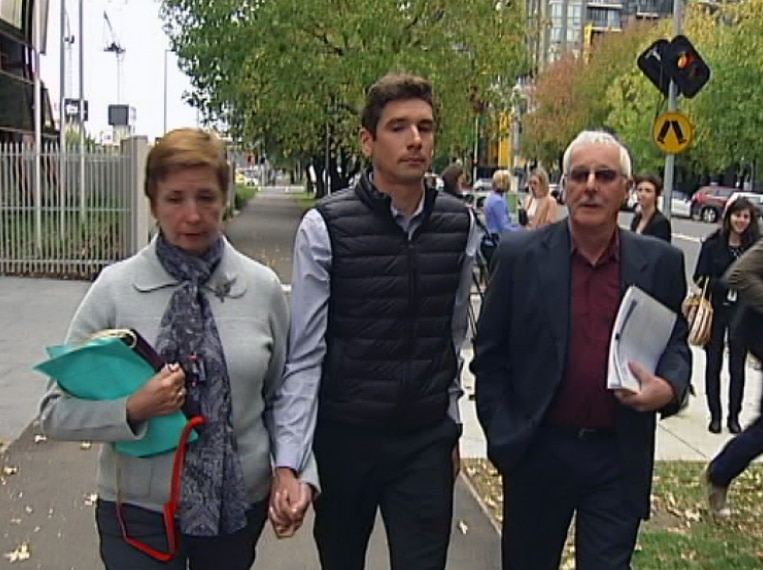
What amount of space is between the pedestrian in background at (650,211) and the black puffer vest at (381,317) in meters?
5.73

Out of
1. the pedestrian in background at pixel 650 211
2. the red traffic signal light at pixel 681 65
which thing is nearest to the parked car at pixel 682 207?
the red traffic signal light at pixel 681 65

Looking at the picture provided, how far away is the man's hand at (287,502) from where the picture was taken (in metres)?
2.92

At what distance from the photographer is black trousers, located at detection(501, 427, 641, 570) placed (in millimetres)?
3383

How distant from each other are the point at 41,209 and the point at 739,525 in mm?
14110

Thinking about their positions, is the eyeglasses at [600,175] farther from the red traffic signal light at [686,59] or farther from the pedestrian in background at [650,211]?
the red traffic signal light at [686,59]

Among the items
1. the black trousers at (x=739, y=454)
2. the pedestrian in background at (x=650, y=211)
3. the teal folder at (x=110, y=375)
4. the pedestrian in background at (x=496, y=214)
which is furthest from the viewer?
the pedestrian in background at (x=496, y=214)

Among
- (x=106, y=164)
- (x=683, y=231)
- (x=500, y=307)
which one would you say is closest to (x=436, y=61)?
(x=106, y=164)

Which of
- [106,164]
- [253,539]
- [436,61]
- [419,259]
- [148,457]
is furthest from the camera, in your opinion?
[436,61]

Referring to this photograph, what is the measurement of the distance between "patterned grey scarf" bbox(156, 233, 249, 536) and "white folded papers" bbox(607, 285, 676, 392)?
117 centimetres

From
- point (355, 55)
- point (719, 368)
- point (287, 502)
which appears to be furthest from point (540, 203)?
point (355, 55)

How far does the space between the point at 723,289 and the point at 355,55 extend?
16.6 metres

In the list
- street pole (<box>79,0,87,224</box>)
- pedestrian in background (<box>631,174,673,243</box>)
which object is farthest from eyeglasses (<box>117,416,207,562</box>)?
street pole (<box>79,0,87,224</box>)

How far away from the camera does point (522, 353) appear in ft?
11.3

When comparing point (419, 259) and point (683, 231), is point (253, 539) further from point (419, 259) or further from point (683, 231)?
point (683, 231)
